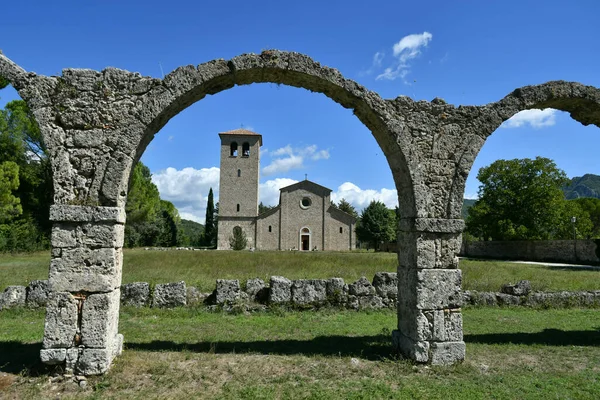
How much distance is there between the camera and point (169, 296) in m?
10.1

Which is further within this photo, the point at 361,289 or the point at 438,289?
the point at 361,289

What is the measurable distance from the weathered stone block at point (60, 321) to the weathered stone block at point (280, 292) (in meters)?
5.15

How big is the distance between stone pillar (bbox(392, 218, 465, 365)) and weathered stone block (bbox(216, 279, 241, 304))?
4768mm

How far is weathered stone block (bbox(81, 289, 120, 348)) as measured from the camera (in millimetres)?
5586

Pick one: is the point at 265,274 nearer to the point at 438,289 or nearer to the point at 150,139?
the point at 150,139

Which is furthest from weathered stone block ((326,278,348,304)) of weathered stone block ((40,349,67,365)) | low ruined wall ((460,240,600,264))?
low ruined wall ((460,240,600,264))

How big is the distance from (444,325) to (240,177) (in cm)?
4384

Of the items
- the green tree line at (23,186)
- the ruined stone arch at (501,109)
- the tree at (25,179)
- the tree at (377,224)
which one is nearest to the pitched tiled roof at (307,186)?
the tree at (377,224)

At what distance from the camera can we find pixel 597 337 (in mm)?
7961

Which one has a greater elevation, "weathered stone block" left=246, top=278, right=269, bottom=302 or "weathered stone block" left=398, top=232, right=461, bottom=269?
"weathered stone block" left=398, top=232, right=461, bottom=269

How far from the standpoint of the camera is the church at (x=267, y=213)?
48375 millimetres

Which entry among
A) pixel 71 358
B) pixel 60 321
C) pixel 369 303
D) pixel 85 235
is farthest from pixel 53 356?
pixel 369 303

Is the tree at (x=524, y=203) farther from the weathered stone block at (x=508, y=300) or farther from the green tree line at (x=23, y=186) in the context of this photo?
the green tree line at (x=23, y=186)

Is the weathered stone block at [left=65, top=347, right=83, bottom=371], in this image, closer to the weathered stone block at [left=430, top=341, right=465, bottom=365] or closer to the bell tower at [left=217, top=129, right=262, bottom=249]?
the weathered stone block at [left=430, top=341, right=465, bottom=365]
